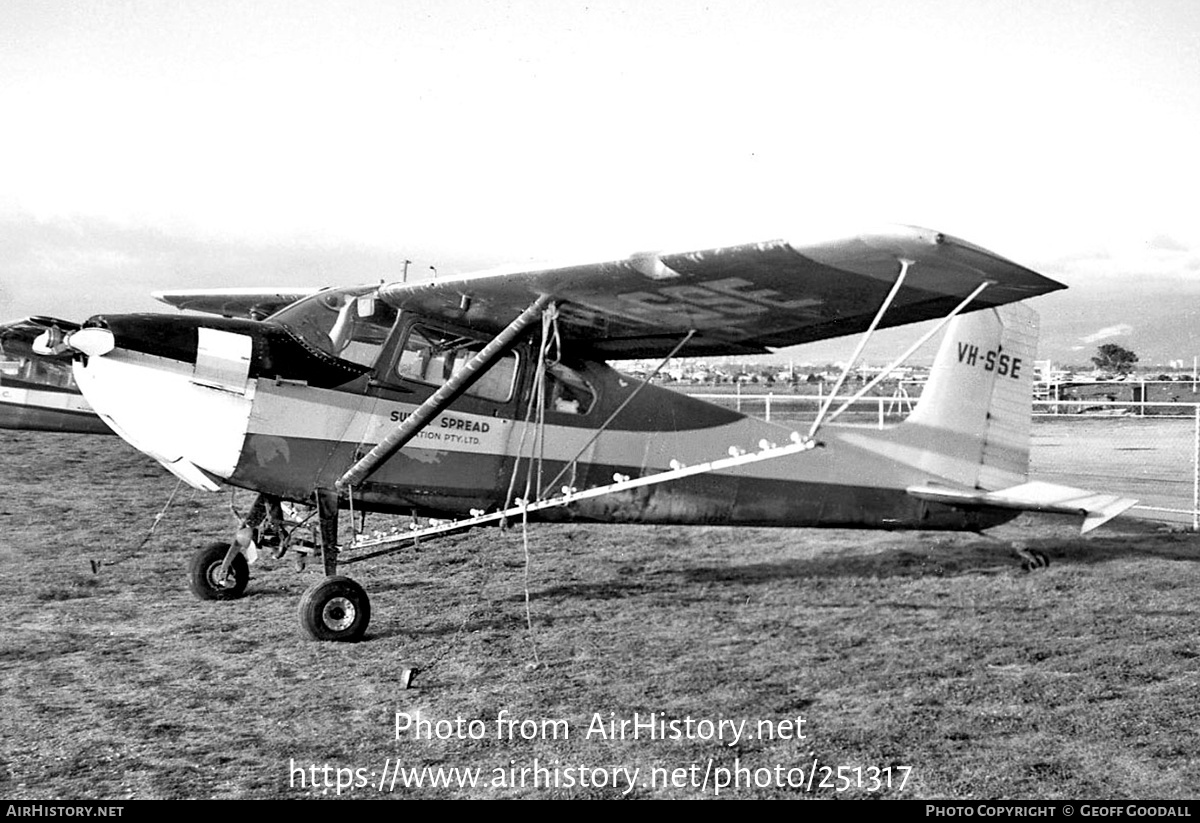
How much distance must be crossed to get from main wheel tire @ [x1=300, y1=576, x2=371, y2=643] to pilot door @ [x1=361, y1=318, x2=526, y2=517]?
760 millimetres

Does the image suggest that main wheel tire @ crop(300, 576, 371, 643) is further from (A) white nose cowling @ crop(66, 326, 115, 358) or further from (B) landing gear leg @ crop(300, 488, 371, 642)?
(A) white nose cowling @ crop(66, 326, 115, 358)

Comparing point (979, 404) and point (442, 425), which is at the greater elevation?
→ point (979, 404)

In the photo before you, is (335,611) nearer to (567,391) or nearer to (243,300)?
(567,391)

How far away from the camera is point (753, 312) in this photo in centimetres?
612

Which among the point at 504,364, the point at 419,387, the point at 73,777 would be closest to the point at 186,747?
the point at 73,777

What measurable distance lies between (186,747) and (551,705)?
168 centimetres

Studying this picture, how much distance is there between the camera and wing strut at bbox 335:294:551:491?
608 cm

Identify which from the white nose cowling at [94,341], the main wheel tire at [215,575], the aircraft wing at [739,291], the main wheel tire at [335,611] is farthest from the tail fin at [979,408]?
the white nose cowling at [94,341]

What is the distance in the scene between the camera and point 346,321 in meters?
6.64

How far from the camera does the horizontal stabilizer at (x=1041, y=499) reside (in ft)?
23.7

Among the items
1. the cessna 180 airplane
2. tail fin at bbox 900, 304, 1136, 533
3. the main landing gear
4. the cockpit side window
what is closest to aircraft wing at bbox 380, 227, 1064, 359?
the cessna 180 airplane

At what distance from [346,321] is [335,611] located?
1.99 metres

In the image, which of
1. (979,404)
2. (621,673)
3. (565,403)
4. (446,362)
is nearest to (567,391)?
(565,403)

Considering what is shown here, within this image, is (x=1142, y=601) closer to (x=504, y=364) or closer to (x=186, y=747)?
(x=504, y=364)
